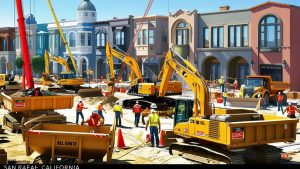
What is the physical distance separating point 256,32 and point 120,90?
1555 centimetres

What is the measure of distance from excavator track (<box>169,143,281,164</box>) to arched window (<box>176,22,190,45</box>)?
3714 centimetres

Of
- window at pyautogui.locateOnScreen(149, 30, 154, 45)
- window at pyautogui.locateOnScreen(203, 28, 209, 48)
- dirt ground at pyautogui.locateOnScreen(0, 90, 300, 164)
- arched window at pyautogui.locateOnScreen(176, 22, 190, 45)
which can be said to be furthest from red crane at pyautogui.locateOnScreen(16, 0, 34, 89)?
window at pyautogui.locateOnScreen(149, 30, 154, 45)

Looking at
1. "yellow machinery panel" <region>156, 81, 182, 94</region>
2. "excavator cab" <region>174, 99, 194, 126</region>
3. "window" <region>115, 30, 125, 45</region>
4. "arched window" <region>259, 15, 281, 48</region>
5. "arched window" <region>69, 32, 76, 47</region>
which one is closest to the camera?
"excavator cab" <region>174, 99, 194, 126</region>

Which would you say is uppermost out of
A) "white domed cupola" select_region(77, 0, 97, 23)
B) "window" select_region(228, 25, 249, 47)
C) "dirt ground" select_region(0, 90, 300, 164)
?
"white domed cupola" select_region(77, 0, 97, 23)

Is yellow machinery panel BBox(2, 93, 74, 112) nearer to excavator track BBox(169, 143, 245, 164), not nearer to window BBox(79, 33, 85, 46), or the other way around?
excavator track BBox(169, 143, 245, 164)

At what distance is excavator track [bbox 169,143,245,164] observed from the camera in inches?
563

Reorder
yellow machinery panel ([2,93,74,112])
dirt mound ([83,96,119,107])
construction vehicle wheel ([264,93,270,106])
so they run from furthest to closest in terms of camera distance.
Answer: dirt mound ([83,96,119,107]) → construction vehicle wheel ([264,93,270,106]) → yellow machinery panel ([2,93,74,112])

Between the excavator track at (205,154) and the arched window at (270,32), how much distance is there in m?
31.1

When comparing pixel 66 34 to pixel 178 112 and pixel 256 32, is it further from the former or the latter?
pixel 178 112

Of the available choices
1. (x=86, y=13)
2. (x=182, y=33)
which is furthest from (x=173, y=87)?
(x=86, y=13)

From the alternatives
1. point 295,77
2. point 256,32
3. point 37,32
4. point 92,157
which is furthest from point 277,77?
point 37,32

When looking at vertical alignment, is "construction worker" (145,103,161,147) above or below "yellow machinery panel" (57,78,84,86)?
below

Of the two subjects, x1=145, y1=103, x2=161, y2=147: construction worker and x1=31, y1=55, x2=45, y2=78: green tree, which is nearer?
x1=145, y1=103, x2=161, y2=147: construction worker

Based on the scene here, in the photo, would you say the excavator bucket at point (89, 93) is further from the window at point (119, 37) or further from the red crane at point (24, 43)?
the window at point (119, 37)
